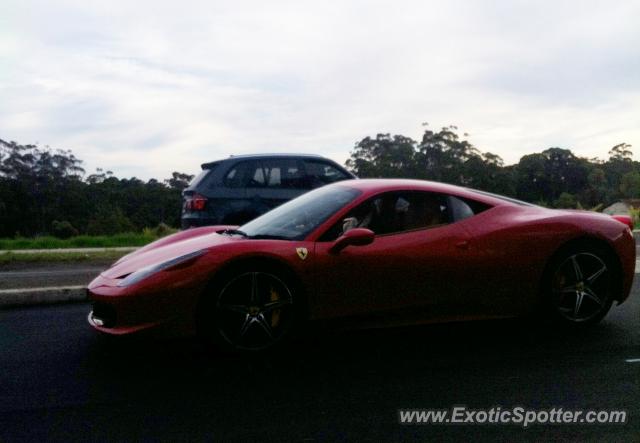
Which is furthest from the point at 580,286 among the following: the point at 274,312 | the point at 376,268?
the point at 274,312

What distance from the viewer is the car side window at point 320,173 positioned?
30.1ft

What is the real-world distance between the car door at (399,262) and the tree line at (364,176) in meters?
8.03

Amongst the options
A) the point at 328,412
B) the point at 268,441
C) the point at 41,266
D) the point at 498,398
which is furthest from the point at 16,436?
the point at 41,266

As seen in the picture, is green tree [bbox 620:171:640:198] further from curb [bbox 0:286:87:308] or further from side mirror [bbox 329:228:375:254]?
side mirror [bbox 329:228:375:254]

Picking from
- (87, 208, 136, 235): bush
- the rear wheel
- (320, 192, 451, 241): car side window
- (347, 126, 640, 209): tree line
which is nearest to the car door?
(320, 192, 451, 241): car side window

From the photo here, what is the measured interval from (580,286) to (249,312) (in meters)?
2.57

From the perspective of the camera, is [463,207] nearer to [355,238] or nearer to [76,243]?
[355,238]

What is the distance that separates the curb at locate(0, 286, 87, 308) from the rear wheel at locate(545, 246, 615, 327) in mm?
4472

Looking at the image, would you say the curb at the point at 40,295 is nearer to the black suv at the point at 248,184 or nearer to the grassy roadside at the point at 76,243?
the black suv at the point at 248,184

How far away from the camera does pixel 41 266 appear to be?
11000mm

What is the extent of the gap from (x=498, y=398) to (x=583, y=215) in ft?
7.32

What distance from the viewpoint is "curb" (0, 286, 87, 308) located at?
6.04m

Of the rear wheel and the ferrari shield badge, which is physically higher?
the ferrari shield badge

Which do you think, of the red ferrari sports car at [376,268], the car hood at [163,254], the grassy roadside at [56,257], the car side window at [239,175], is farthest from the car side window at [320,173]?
A: the car hood at [163,254]
